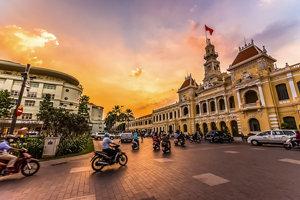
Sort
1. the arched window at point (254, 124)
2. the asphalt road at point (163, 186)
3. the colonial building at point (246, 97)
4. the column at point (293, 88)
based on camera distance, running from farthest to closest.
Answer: the arched window at point (254, 124), the colonial building at point (246, 97), the column at point (293, 88), the asphalt road at point (163, 186)

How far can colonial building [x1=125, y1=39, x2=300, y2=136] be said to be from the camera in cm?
2084

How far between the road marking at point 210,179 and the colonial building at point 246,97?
78.7 ft

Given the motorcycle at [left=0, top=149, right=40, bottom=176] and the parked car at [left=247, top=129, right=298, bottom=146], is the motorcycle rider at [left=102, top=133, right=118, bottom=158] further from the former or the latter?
the parked car at [left=247, top=129, right=298, bottom=146]

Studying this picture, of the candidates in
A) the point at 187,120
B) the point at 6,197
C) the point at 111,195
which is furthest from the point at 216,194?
the point at 187,120

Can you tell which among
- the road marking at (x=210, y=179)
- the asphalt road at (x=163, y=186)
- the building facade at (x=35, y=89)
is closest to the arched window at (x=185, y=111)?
the building facade at (x=35, y=89)

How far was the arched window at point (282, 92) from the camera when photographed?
21.1m

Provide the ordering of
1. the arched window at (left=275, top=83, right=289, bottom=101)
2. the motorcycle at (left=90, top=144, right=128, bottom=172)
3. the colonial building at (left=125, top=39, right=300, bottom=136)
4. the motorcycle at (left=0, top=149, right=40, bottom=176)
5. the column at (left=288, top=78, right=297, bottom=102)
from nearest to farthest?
1. the motorcycle at (left=0, top=149, right=40, bottom=176)
2. the motorcycle at (left=90, top=144, right=128, bottom=172)
3. the column at (left=288, top=78, right=297, bottom=102)
4. the colonial building at (left=125, top=39, right=300, bottom=136)
5. the arched window at (left=275, top=83, right=289, bottom=101)

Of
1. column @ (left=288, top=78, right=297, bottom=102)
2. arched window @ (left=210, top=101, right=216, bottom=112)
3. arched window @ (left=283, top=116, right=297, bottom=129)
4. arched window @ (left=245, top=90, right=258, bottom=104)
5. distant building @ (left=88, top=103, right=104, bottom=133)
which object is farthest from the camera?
distant building @ (left=88, top=103, right=104, bottom=133)

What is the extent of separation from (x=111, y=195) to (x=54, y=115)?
1083 cm

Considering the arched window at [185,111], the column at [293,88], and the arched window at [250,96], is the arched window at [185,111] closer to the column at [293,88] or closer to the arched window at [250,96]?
the arched window at [250,96]

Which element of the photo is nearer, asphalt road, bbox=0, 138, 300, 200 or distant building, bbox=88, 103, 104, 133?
asphalt road, bbox=0, 138, 300, 200

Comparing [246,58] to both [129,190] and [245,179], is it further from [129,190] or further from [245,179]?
[129,190]

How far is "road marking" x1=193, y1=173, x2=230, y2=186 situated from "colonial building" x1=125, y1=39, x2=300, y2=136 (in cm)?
2400

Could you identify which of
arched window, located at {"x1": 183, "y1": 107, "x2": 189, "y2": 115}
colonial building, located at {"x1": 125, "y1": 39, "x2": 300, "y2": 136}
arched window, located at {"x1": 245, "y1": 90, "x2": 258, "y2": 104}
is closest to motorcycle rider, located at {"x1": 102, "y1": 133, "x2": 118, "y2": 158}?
colonial building, located at {"x1": 125, "y1": 39, "x2": 300, "y2": 136}
